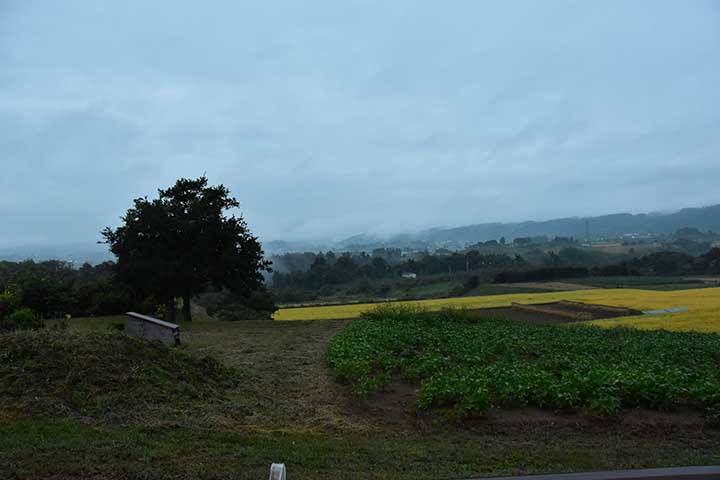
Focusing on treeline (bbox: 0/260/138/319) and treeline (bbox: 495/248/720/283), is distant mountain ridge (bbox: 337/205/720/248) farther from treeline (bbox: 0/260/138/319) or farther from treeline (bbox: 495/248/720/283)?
treeline (bbox: 0/260/138/319)

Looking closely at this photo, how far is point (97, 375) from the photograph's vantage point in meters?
7.98

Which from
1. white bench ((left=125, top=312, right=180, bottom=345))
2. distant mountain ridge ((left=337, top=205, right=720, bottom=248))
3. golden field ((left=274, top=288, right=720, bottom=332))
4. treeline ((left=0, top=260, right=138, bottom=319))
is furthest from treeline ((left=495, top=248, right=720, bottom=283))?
distant mountain ridge ((left=337, top=205, right=720, bottom=248))

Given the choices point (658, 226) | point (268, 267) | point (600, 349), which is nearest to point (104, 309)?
point (268, 267)

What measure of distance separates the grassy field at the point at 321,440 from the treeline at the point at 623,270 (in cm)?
4408

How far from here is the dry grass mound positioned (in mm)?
7094

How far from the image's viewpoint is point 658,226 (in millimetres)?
163375

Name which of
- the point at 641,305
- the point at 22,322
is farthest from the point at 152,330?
the point at 641,305

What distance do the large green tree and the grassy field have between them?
13.3m

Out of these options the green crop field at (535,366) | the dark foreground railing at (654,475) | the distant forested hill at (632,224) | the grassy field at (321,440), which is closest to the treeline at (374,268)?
the green crop field at (535,366)

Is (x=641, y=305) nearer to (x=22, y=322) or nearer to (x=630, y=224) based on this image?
(x=22, y=322)

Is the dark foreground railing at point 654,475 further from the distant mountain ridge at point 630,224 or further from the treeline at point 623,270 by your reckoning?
the distant mountain ridge at point 630,224

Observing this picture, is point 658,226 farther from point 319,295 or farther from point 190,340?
point 190,340

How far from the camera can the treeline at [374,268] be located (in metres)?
67.1

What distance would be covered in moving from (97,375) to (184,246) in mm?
15733
